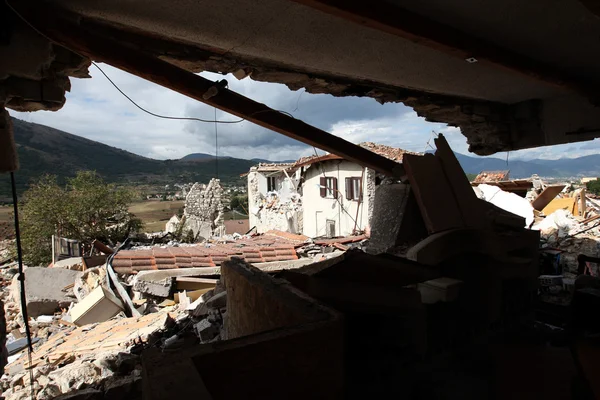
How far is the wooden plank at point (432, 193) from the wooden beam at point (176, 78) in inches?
15.9

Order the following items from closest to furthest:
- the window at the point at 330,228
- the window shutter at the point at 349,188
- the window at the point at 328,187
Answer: the window shutter at the point at 349,188 → the window at the point at 328,187 → the window at the point at 330,228

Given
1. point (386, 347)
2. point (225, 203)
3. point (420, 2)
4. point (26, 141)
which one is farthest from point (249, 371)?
point (26, 141)

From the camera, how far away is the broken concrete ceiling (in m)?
2.47

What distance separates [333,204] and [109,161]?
75.5m

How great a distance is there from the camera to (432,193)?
4.32m

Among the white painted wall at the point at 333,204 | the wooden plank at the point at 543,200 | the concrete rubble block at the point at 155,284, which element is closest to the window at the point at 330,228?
the white painted wall at the point at 333,204

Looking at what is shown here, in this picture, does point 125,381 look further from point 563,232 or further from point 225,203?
point 225,203

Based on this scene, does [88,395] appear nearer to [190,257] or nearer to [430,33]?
[430,33]

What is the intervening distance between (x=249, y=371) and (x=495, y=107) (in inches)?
222

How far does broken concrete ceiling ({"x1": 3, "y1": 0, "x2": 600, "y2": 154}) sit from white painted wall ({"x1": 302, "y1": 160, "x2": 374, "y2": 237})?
12888 mm

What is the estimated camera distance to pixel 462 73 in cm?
405

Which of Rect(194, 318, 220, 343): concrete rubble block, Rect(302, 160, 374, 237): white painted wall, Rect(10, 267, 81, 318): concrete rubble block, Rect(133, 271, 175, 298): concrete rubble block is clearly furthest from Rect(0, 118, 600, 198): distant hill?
Rect(194, 318, 220, 343): concrete rubble block

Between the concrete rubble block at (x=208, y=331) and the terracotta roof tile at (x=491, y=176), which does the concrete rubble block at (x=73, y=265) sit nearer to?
the concrete rubble block at (x=208, y=331)

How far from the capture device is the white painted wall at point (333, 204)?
17.8m
